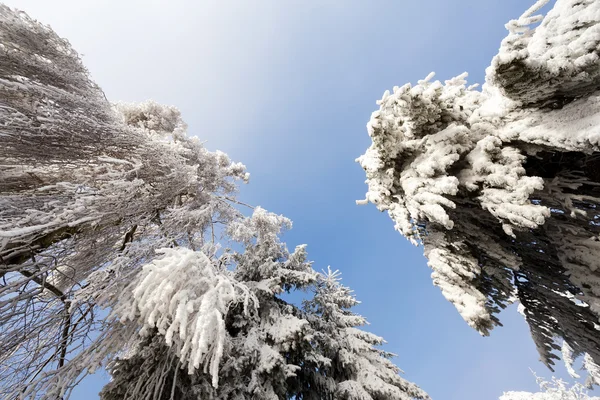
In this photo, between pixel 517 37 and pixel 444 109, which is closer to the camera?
pixel 517 37

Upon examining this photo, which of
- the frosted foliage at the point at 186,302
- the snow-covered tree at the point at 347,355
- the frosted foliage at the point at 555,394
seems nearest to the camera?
the frosted foliage at the point at 186,302

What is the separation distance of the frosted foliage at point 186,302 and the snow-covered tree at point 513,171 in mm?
2433

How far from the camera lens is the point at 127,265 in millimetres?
3814

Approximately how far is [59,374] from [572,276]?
5.46m

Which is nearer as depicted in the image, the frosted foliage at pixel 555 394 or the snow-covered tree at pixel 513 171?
the snow-covered tree at pixel 513 171

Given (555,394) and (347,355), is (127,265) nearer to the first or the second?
(347,355)

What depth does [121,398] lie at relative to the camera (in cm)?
490

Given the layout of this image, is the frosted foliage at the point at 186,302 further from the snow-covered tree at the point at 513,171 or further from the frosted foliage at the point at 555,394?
the frosted foliage at the point at 555,394

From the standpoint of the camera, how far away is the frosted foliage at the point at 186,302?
7.77ft

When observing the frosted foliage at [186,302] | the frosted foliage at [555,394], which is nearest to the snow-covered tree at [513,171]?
the frosted foliage at [186,302]

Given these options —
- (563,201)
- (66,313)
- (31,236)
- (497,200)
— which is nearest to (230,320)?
(66,313)

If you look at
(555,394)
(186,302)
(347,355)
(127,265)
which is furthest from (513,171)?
A: (555,394)

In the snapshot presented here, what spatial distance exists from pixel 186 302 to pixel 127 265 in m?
1.82

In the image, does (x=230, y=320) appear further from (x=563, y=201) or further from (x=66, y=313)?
(x=563, y=201)
